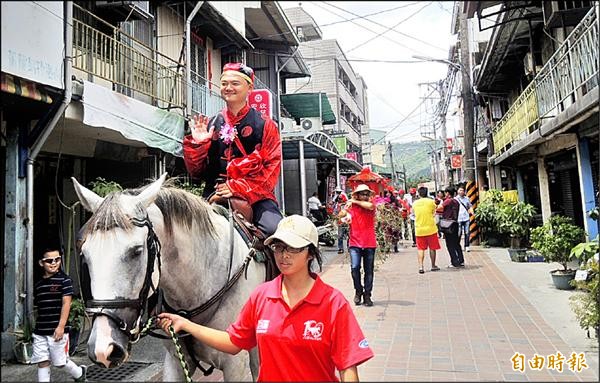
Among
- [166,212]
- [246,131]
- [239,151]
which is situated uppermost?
[246,131]

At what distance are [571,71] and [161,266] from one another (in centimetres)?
675

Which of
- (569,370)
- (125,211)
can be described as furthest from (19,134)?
(569,370)

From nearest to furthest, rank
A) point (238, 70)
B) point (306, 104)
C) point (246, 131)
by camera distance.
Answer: point (238, 70), point (246, 131), point (306, 104)

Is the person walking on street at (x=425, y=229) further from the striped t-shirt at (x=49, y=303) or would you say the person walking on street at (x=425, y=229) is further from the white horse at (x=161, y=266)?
the white horse at (x=161, y=266)

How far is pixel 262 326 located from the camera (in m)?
1.62

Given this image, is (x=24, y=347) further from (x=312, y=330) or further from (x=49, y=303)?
(x=312, y=330)

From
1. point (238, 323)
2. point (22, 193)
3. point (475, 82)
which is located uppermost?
point (475, 82)

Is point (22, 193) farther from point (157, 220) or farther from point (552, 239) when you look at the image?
point (552, 239)

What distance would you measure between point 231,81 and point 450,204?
817 centimetres

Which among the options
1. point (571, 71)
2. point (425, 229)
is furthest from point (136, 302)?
point (425, 229)

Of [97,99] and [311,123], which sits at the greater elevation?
[311,123]

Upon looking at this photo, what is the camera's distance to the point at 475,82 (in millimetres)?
13070

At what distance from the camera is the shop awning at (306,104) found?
1620 cm

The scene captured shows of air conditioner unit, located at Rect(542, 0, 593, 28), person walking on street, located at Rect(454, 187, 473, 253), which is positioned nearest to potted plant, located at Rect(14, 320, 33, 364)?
air conditioner unit, located at Rect(542, 0, 593, 28)
